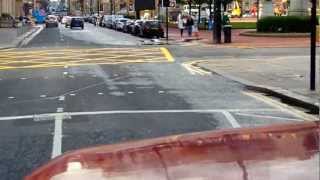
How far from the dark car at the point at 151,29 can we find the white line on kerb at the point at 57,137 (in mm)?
36682

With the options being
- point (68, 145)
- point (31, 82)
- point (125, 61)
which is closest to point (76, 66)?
point (125, 61)

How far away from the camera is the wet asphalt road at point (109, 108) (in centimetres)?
927

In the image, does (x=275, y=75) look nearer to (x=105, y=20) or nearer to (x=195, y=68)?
(x=195, y=68)

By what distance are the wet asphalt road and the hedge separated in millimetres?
22704

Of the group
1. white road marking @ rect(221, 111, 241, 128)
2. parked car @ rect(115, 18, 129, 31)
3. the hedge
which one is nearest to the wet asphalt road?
white road marking @ rect(221, 111, 241, 128)

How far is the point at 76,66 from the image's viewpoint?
78.0 feet

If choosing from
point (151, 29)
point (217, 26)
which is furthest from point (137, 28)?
point (217, 26)

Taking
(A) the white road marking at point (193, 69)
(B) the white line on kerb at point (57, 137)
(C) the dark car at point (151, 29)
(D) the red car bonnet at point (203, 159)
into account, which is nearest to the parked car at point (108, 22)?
(C) the dark car at point (151, 29)

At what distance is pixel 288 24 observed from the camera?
43469mm

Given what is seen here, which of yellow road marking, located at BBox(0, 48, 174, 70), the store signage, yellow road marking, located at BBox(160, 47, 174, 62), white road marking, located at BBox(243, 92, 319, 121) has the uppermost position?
the store signage

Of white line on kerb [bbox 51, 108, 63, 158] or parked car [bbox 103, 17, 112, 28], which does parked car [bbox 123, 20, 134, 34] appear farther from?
white line on kerb [bbox 51, 108, 63, 158]

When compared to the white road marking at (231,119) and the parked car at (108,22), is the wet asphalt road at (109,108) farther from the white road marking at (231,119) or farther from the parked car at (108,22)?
the parked car at (108,22)

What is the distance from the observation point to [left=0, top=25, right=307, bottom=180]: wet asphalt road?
30.4 ft

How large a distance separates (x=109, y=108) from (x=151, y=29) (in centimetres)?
3653
